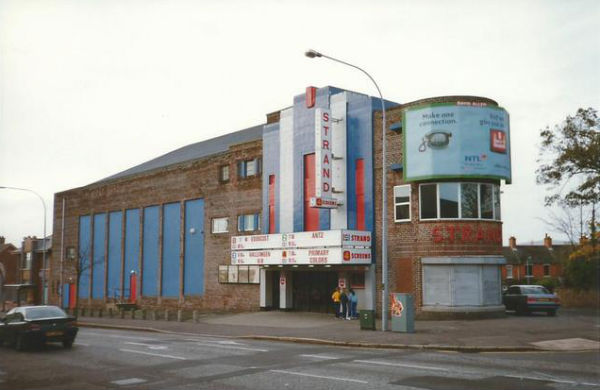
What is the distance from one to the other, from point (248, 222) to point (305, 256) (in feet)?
27.9

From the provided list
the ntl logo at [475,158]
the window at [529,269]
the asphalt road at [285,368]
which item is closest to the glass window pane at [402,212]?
the ntl logo at [475,158]

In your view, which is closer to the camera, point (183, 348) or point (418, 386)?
point (418, 386)

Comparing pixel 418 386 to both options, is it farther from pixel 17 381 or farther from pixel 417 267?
pixel 417 267

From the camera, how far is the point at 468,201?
29266 millimetres

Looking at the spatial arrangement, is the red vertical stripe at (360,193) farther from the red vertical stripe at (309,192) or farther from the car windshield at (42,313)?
the car windshield at (42,313)

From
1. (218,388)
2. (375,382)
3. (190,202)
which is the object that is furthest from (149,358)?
(190,202)

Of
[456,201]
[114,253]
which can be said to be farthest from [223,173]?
[456,201]

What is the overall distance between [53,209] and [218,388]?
5491cm

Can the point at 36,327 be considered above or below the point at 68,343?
above

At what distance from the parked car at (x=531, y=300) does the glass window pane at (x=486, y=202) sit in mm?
4923

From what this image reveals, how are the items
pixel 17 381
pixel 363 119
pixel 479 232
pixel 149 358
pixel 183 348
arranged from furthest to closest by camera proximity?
pixel 363 119
pixel 479 232
pixel 183 348
pixel 149 358
pixel 17 381

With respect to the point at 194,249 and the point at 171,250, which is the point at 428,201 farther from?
the point at 171,250

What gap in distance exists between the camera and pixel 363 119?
32.3 meters

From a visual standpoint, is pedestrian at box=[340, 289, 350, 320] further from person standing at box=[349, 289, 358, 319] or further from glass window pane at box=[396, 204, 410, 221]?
glass window pane at box=[396, 204, 410, 221]
